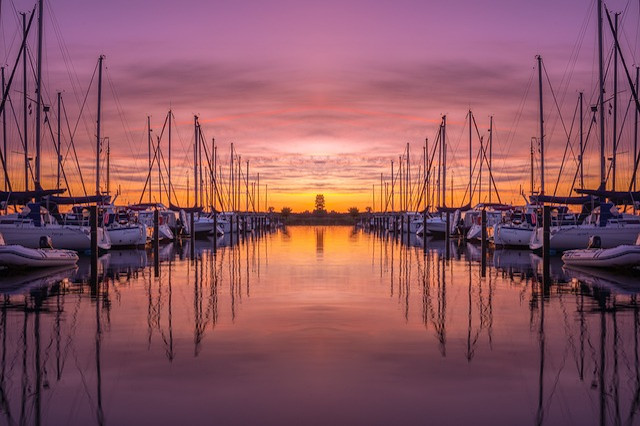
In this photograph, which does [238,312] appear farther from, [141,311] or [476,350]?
[476,350]

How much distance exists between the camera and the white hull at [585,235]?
109 feet

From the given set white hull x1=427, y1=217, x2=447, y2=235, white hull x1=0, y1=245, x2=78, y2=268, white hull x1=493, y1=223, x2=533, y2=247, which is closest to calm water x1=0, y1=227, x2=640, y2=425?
white hull x1=0, y1=245, x2=78, y2=268

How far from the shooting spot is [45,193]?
35.2 metres

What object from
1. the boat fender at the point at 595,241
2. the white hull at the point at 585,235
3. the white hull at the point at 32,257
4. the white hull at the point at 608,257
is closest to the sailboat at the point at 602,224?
the white hull at the point at 585,235

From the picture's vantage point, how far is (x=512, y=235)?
1697 inches

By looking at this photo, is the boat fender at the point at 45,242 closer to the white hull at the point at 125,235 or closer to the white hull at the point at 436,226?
the white hull at the point at 125,235

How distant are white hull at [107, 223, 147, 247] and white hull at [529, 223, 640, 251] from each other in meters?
22.1

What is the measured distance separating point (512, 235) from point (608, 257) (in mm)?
17703

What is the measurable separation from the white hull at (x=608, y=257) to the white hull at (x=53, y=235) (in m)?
21.9

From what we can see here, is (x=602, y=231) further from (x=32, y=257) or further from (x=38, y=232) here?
(x=38, y=232)

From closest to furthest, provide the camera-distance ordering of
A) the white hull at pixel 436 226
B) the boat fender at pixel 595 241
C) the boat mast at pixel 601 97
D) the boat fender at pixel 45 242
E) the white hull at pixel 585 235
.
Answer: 1. the boat fender at pixel 45 242
2. the boat fender at pixel 595 241
3. the white hull at pixel 585 235
4. the boat mast at pixel 601 97
5. the white hull at pixel 436 226

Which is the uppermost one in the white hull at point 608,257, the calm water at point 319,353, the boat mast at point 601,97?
the boat mast at point 601,97

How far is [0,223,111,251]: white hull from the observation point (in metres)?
33.6

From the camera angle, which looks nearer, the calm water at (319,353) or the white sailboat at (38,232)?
the calm water at (319,353)
